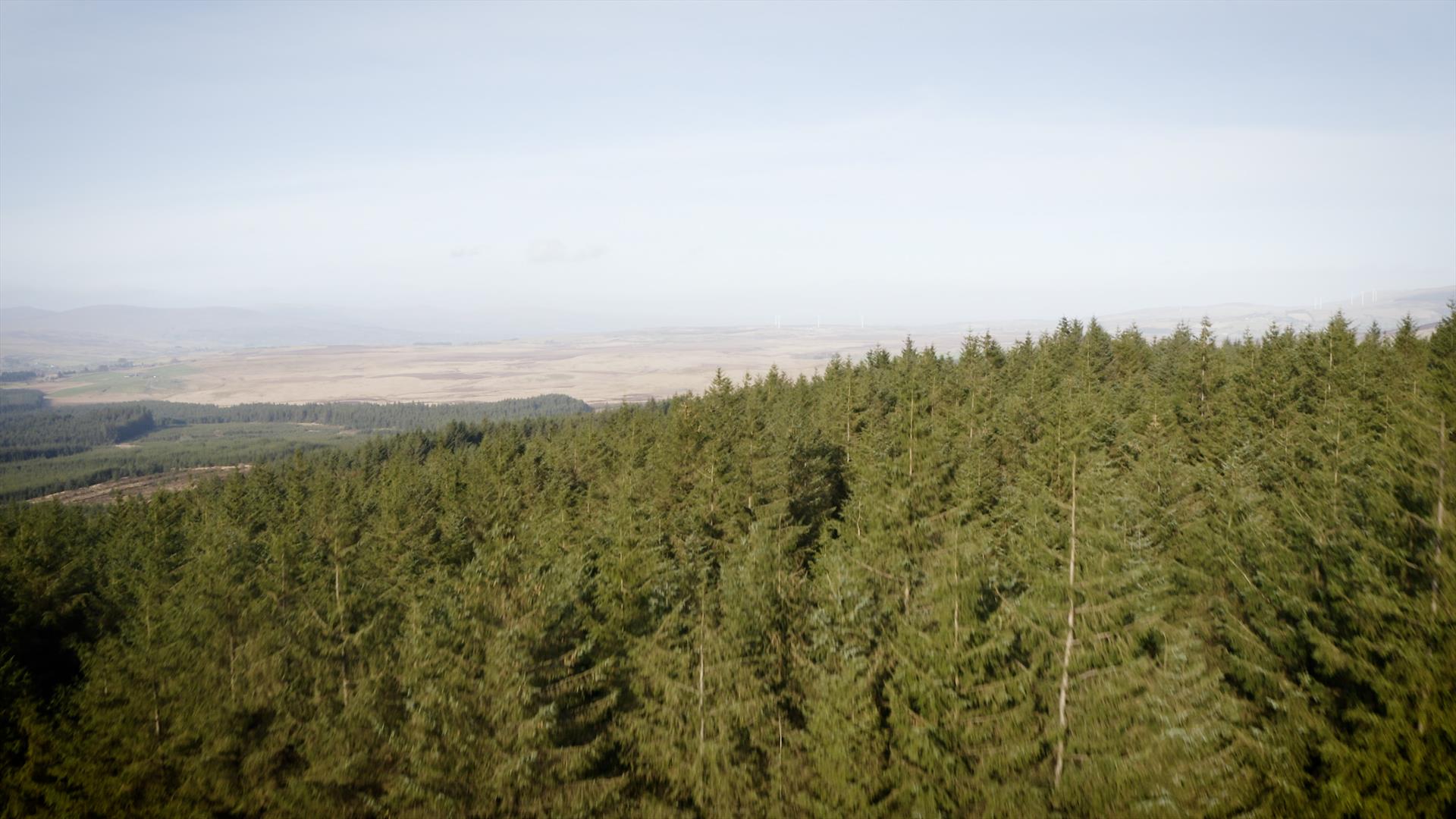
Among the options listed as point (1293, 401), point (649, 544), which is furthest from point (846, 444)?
point (1293, 401)

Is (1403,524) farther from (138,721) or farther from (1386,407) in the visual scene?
(138,721)

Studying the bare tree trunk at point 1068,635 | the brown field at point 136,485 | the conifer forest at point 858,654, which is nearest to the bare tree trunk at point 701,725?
the conifer forest at point 858,654

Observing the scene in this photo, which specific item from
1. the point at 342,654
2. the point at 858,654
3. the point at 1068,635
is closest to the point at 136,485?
the point at 342,654

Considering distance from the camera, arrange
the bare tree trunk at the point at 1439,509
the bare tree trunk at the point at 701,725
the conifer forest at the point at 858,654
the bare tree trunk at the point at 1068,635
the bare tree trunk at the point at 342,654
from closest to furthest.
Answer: the conifer forest at the point at 858,654 < the bare tree trunk at the point at 1439,509 < the bare tree trunk at the point at 1068,635 < the bare tree trunk at the point at 701,725 < the bare tree trunk at the point at 342,654

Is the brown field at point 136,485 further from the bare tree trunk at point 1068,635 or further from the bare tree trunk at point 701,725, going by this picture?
the bare tree trunk at point 1068,635

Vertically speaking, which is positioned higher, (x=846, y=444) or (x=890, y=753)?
(x=846, y=444)
